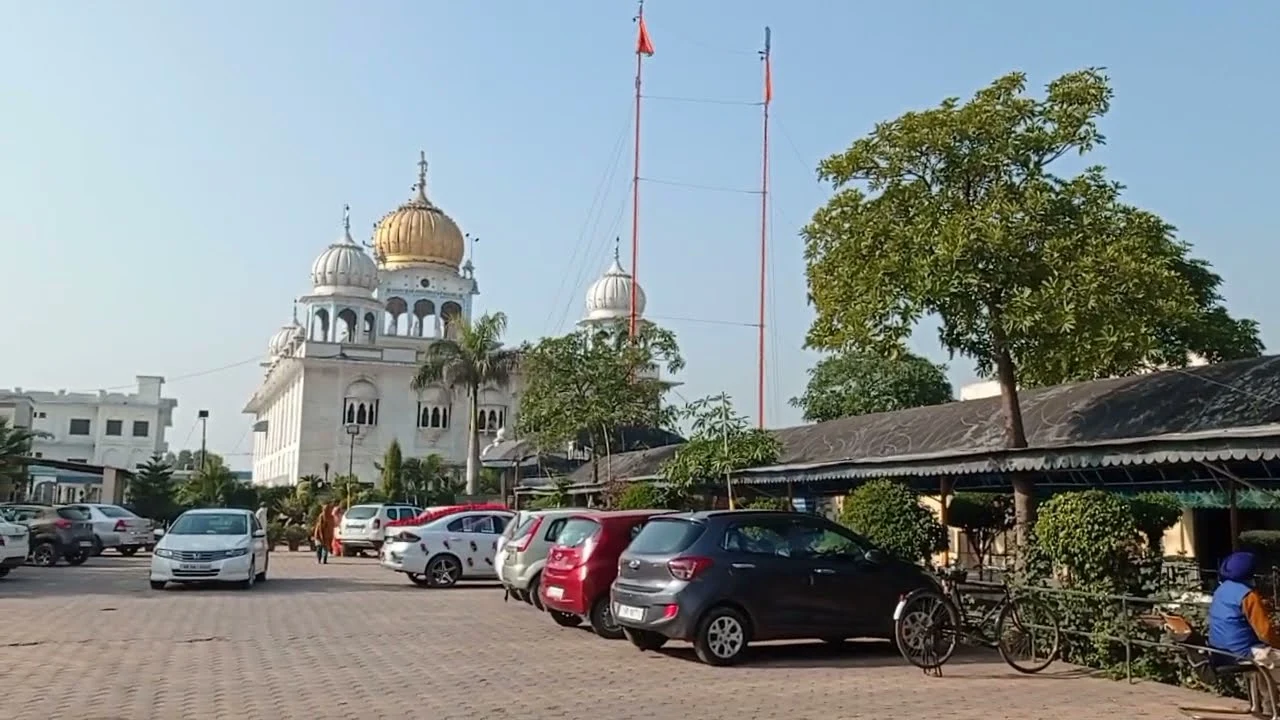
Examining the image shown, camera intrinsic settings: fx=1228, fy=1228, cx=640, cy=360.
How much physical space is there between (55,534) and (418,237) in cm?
4730

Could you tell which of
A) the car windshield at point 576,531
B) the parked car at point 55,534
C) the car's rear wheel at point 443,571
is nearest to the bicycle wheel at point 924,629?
the car windshield at point 576,531

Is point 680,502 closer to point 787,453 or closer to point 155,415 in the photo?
point 787,453

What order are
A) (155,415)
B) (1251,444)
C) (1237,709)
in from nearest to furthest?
1. (1237,709)
2. (1251,444)
3. (155,415)

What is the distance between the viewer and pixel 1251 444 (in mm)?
10680

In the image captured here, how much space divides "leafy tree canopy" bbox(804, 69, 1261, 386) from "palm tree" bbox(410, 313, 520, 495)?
110 feet

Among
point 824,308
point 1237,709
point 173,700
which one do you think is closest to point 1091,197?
point 824,308

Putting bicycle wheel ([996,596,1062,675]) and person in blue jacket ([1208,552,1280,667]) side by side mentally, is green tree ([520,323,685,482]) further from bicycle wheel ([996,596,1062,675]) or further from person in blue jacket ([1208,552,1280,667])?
person in blue jacket ([1208,552,1280,667])

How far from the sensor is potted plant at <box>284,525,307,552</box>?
41.2 m

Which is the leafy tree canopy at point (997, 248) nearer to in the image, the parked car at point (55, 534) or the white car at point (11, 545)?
the white car at point (11, 545)

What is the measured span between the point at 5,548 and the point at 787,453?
1431 centimetres

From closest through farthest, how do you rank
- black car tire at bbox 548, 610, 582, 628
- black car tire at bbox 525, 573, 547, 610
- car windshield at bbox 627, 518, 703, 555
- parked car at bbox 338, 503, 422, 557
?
car windshield at bbox 627, 518, 703, 555, black car tire at bbox 548, 610, 582, 628, black car tire at bbox 525, 573, 547, 610, parked car at bbox 338, 503, 422, 557

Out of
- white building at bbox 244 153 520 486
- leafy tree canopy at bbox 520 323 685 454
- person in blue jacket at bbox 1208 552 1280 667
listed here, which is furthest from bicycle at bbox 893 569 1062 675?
white building at bbox 244 153 520 486

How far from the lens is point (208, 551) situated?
20422mm

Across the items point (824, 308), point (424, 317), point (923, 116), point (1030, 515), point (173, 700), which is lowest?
point (173, 700)
